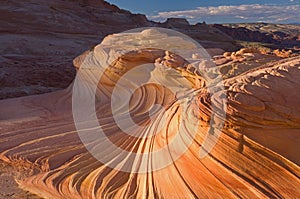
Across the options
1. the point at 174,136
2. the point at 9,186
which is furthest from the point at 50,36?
the point at 174,136

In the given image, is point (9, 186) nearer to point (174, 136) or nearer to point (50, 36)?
point (174, 136)

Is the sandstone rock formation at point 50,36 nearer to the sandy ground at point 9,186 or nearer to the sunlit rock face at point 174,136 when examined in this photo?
the sunlit rock face at point 174,136

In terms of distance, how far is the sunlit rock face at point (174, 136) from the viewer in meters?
2.76

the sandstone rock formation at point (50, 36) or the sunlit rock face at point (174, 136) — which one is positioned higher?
the sunlit rock face at point (174, 136)

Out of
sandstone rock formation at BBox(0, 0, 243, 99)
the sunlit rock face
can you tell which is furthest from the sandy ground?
sandstone rock formation at BBox(0, 0, 243, 99)

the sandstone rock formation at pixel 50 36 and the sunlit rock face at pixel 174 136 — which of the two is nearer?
the sunlit rock face at pixel 174 136

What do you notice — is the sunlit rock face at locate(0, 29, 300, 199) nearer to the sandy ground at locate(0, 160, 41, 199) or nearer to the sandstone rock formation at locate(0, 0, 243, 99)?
the sandy ground at locate(0, 160, 41, 199)

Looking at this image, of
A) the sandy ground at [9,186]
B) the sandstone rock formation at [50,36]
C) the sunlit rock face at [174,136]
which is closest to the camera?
the sunlit rock face at [174,136]

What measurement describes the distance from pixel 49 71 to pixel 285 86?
392 inches

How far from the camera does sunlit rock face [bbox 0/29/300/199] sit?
9.07 feet

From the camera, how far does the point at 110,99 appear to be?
536 cm

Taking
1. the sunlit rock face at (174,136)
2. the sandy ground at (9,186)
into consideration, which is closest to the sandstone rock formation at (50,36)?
the sunlit rock face at (174,136)

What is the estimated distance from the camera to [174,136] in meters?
3.28

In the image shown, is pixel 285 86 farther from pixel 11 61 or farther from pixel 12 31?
pixel 12 31
